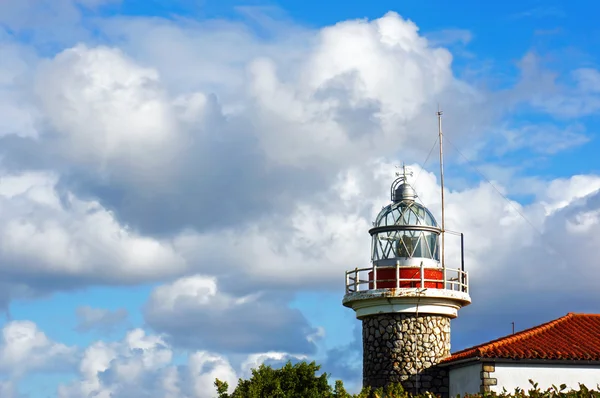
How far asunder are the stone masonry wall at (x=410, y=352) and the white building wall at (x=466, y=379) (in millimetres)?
412

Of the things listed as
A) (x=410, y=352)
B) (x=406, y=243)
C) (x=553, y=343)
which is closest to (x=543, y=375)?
(x=553, y=343)

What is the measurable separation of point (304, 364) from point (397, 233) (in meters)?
4.56

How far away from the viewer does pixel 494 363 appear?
24578 mm

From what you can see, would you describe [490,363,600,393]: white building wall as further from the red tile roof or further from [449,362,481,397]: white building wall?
[449,362,481,397]: white building wall

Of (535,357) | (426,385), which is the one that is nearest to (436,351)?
(426,385)

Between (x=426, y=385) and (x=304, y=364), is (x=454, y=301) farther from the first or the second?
(x=304, y=364)

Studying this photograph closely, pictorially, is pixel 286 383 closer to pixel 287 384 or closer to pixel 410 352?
pixel 287 384

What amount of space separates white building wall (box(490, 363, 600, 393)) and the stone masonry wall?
2236 millimetres

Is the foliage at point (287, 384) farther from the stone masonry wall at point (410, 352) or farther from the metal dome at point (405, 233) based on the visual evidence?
the metal dome at point (405, 233)

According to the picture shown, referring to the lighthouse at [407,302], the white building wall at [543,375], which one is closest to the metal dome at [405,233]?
the lighthouse at [407,302]

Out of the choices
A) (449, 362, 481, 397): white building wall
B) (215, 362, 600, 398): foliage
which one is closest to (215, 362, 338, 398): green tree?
(215, 362, 600, 398): foliage

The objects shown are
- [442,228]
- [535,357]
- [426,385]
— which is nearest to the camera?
[535,357]

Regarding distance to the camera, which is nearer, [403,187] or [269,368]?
[269,368]

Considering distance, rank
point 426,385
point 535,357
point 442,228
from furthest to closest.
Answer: point 442,228 < point 426,385 < point 535,357
